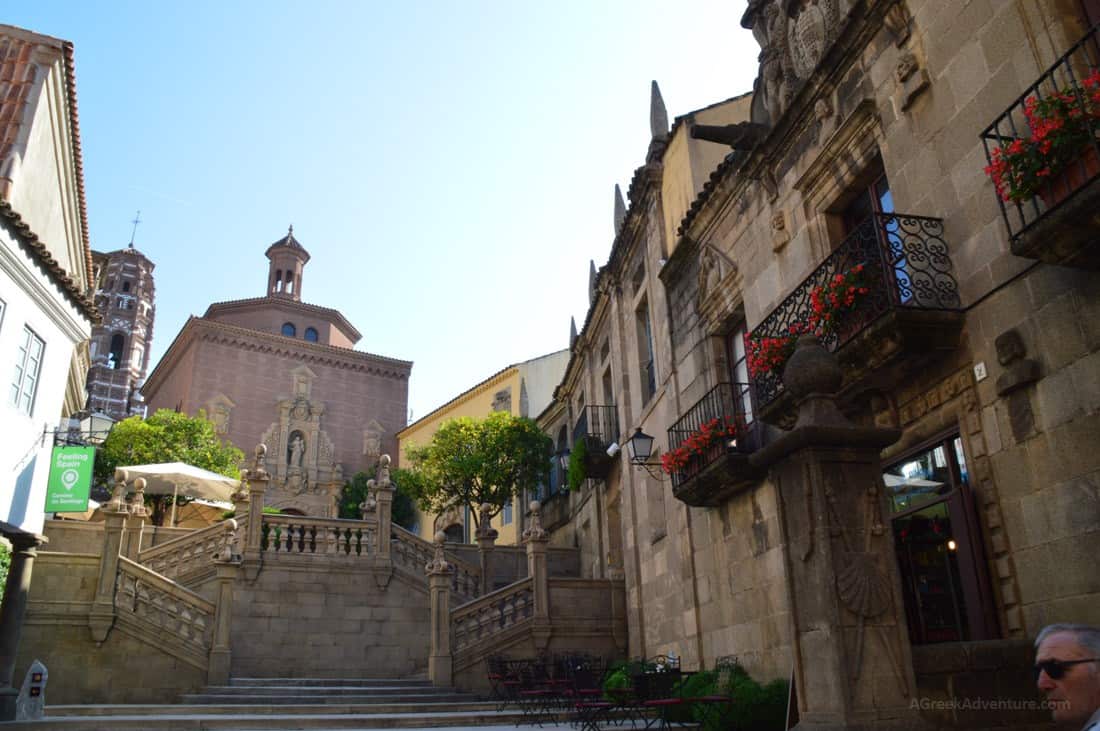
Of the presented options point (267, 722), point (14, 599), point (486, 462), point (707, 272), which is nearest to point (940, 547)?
point (707, 272)

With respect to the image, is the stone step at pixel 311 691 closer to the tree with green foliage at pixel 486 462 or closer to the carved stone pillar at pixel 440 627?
the carved stone pillar at pixel 440 627

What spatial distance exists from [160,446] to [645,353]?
66.3ft

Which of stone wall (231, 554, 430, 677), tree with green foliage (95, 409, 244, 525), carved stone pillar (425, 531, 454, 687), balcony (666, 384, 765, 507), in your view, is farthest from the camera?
tree with green foliage (95, 409, 244, 525)

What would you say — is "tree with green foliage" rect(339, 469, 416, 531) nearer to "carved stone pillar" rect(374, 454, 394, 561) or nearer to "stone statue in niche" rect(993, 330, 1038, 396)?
"carved stone pillar" rect(374, 454, 394, 561)

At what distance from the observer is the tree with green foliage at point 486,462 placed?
27359mm

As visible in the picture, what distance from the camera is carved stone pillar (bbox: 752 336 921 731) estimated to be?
488cm

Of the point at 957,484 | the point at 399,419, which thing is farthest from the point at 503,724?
the point at 399,419

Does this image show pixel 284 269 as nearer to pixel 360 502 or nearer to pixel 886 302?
pixel 360 502

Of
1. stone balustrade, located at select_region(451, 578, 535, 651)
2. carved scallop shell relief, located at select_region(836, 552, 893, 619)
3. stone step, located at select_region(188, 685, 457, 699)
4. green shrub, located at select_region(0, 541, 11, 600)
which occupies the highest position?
green shrub, located at select_region(0, 541, 11, 600)

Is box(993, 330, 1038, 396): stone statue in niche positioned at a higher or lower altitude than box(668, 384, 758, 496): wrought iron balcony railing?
lower

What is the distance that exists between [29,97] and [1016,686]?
1699 cm

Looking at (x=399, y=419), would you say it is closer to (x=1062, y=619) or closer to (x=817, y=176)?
(x=817, y=176)

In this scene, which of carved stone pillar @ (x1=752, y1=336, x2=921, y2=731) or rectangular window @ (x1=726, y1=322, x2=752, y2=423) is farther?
rectangular window @ (x1=726, y1=322, x2=752, y2=423)

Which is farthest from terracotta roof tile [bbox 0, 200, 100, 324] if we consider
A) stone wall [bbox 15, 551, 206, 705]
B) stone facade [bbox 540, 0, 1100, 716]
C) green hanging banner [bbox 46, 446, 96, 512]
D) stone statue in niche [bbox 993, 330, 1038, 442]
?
stone statue in niche [bbox 993, 330, 1038, 442]
